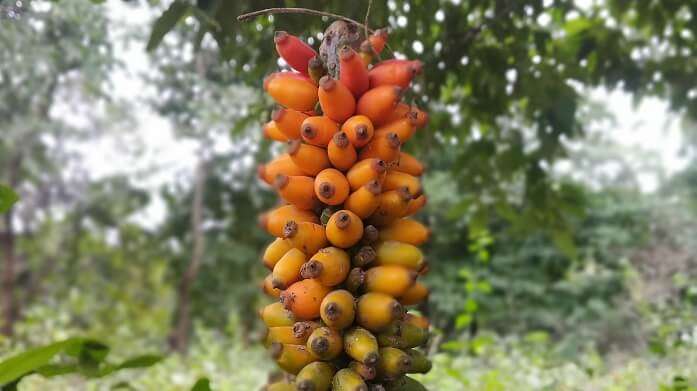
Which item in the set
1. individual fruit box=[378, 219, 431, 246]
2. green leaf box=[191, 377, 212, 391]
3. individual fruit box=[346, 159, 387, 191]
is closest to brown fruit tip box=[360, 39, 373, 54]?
individual fruit box=[346, 159, 387, 191]

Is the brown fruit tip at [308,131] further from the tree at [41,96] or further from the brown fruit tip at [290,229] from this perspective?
the tree at [41,96]

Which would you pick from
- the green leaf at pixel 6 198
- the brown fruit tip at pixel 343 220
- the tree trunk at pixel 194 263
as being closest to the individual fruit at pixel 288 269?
the brown fruit tip at pixel 343 220

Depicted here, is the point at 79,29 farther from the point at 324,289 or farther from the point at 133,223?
the point at 133,223

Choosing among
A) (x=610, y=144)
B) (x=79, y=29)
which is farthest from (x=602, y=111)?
(x=79, y=29)

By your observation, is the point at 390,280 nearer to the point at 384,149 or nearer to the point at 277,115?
the point at 384,149

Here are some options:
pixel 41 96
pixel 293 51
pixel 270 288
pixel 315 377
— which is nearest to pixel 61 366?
pixel 270 288

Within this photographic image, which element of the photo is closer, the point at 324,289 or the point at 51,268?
the point at 324,289
